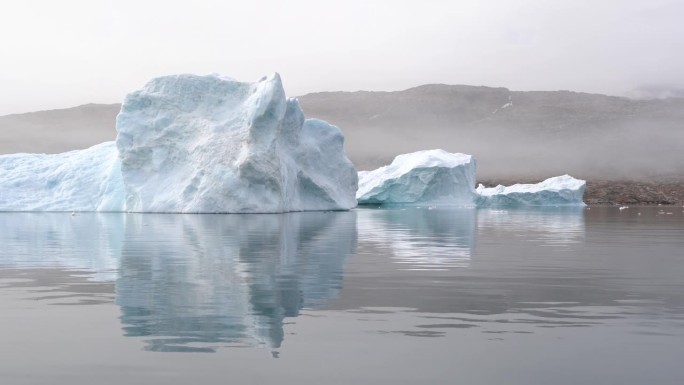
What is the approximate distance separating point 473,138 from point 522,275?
14874cm

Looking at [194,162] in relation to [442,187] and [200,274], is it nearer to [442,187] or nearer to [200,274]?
[200,274]

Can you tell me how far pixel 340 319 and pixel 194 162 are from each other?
26198 millimetres

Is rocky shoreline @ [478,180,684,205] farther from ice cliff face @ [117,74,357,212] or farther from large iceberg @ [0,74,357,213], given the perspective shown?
ice cliff face @ [117,74,357,212]

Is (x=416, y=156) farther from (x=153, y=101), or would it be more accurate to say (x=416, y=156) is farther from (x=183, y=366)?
(x=183, y=366)

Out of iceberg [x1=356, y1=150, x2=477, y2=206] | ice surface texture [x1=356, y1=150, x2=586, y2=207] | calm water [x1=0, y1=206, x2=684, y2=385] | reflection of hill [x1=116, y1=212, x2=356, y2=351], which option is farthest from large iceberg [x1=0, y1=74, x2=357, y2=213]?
calm water [x1=0, y1=206, x2=684, y2=385]

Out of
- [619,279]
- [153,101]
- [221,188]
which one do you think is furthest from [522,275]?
[153,101]

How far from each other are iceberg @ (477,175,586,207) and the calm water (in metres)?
44.8

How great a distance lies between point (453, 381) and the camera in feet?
14.1

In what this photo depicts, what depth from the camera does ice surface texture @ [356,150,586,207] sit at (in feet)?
165

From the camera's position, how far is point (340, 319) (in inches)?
242

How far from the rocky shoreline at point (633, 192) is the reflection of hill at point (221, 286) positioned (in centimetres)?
8153

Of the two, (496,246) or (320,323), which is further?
(496,246)

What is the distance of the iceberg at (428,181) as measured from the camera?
164 feet

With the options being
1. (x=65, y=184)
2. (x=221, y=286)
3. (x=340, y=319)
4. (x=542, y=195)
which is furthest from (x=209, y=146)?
(x=542, y=195)
